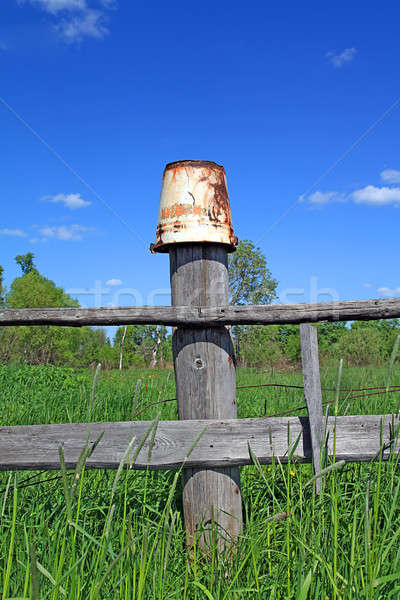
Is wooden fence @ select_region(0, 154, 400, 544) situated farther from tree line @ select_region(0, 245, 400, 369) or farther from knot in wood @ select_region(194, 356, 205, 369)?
tree line @ select_region(0, 245, 400, 369)

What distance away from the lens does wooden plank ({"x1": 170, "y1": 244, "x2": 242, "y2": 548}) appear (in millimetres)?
2730

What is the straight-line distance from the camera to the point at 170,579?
212 cm

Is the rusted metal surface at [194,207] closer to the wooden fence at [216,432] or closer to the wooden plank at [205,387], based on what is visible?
the wooden plank at [205,387]

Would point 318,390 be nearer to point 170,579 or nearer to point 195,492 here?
point 195,492

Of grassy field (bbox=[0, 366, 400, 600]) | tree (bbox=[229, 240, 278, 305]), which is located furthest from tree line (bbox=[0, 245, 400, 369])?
grassy field (bbox=[0, 366, 400, 600])

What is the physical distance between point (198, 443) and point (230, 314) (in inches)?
27.1

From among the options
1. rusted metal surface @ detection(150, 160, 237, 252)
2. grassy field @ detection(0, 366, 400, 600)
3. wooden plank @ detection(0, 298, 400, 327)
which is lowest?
grassy field @ detection(0, 366, 400, 600)

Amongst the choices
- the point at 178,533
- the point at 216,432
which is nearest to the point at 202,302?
the point at 216,432

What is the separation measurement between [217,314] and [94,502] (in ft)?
4.09

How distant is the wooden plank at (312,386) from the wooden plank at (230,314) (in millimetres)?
97

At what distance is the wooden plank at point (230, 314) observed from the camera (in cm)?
256

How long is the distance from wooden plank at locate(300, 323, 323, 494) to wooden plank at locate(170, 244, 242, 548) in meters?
0.45

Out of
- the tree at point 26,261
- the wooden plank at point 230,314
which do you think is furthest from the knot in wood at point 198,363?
the tree at point 26,261

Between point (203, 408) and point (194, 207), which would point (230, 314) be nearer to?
point (203, 408)
